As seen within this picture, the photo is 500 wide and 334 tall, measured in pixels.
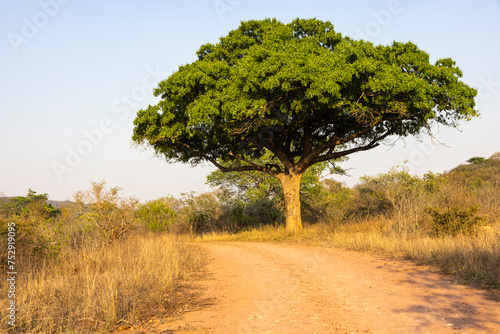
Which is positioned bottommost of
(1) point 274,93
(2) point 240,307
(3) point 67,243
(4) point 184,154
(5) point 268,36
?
(2) point 240,307

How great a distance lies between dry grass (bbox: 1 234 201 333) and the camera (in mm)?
4848

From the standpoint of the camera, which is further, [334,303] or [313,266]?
[313,266]

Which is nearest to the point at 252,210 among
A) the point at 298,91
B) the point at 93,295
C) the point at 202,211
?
the point at 202,211

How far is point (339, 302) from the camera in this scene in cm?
570

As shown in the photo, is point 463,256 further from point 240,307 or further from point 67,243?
point 67,243

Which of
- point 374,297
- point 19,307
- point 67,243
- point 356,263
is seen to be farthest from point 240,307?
point 67,243

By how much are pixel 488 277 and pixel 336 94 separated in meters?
7.26

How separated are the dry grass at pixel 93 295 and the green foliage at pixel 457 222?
793 cm

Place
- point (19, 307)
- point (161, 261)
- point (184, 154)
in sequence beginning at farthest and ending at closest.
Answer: point (184, 154) < point (161, 261) < point (19, 307)

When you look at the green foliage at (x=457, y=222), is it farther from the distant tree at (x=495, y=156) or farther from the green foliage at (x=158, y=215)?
the distant tree at (x=495, y=156)

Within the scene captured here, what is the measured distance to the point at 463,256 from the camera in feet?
24.6

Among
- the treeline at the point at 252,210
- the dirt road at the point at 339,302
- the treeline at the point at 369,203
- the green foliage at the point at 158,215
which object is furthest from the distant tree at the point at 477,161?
the dirt road at the point at 339,302

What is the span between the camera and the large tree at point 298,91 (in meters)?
12.1

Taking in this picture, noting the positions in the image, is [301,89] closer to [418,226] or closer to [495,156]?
[418,226]
